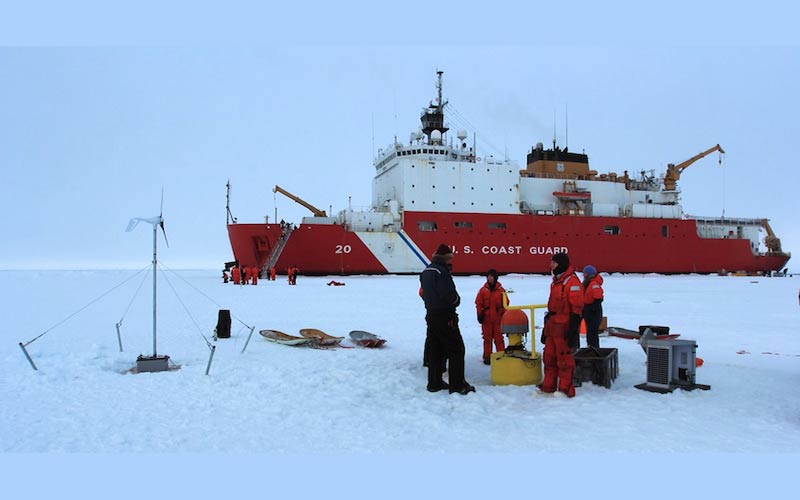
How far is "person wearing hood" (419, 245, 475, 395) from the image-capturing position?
4.69 m

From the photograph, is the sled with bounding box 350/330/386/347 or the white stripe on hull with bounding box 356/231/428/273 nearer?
the sled with bounding box 350/330/386/347

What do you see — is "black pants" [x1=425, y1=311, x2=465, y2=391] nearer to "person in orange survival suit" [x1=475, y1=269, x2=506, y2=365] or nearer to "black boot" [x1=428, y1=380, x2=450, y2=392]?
"black boot" [x1=428, y1=380, x2=450, y2=392]

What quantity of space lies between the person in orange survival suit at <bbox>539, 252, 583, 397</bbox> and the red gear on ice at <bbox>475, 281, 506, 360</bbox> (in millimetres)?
1205

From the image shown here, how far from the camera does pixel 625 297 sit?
14.1 metres

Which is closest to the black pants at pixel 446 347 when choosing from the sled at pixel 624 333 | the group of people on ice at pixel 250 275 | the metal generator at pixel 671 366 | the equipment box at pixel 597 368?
the equipment box at pixel 597 368

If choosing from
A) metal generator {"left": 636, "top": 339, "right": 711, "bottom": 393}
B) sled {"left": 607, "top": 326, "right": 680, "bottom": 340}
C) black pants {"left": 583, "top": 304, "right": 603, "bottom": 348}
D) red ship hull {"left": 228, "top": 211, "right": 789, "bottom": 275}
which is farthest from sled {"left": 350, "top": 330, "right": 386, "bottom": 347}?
red ship hull {"left": 228, "top": 211, "right": 789, "bottom": 275}

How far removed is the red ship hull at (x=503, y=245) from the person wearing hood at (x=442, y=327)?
747 inches

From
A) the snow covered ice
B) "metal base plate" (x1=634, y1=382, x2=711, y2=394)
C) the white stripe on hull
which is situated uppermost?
the white stripe on hull

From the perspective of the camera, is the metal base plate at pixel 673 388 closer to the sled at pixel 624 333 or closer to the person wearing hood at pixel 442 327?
the person wearing hood at pixel 442 327

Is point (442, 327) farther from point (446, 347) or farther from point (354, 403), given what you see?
point (354, 403)

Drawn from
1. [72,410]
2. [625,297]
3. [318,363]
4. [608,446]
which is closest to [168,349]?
[318,363]

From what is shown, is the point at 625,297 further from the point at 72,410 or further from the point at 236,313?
the point at 72,410

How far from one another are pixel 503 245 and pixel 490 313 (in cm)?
2046

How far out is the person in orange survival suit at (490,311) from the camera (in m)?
5.85
